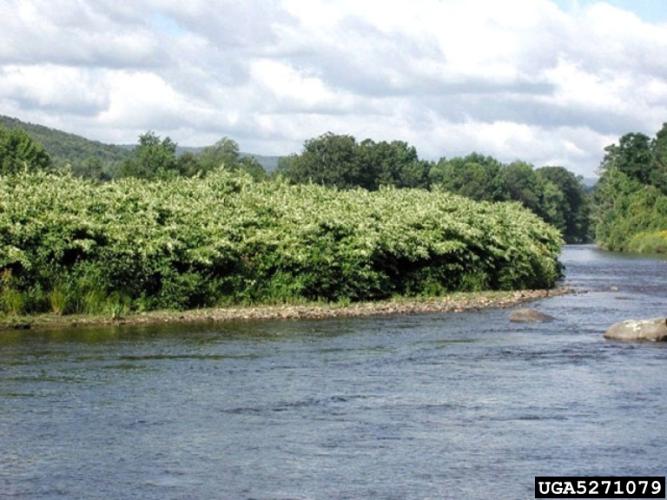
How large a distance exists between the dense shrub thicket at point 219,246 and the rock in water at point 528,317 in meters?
5.90

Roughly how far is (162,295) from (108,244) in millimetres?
2367

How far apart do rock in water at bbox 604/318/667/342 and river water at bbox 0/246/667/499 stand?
716 mm

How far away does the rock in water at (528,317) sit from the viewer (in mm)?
38938

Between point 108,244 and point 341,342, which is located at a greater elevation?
point 108,244

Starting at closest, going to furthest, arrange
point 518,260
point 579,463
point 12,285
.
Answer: point 579,463 → point 12,285 → point 518,260

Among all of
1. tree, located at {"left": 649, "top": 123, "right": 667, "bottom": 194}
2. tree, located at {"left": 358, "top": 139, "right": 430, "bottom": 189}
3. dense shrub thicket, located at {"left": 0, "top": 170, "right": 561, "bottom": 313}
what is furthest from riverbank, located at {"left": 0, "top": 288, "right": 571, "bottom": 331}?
tree, located at {"left": 649, "top": 123, "right": 667, "bottom": 194}

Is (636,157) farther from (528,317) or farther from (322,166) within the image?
(528,317)

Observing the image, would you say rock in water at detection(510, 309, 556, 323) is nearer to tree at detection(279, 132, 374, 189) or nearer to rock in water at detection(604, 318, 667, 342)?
rock in water at detection(604, 318, 667, 342)

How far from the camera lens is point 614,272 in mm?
75562

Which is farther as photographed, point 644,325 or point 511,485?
point 644,325

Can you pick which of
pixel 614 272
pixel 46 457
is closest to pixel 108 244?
pixel 46 457

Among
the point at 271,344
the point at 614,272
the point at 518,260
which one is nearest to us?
the point at 271,344

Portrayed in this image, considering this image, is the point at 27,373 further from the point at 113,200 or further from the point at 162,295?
the point at 113,200

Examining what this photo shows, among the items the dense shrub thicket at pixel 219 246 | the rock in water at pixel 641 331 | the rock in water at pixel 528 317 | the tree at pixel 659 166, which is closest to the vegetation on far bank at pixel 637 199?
the tree at pixel 659 166
